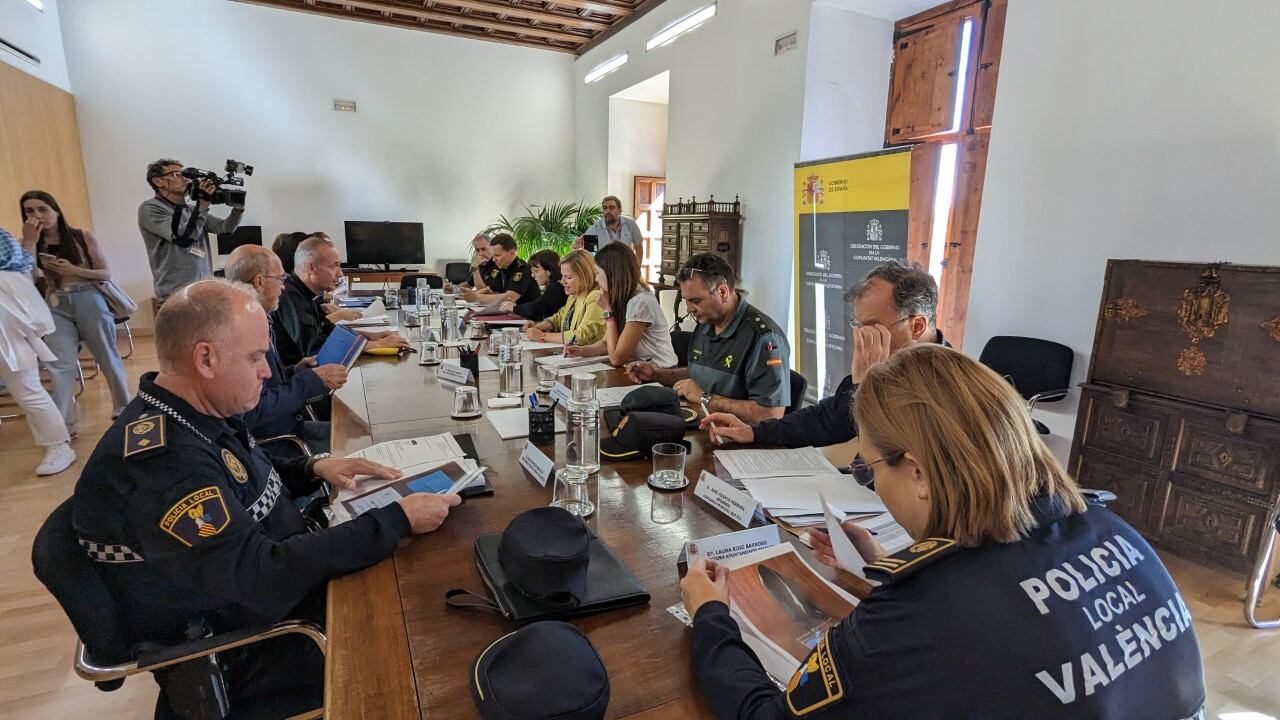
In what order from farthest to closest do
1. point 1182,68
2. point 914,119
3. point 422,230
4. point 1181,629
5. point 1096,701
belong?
point 422,230 < point 914,119 < point 1182,68 < point 1181,629 < point 1096,701

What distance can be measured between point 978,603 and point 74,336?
5.13 m

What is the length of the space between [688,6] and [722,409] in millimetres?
4823

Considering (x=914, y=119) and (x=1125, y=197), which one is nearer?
(x=1125, y=197)

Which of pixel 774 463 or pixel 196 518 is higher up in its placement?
pixel 196 518

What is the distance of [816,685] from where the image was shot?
2.29 ft

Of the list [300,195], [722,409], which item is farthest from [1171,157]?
[300,195]

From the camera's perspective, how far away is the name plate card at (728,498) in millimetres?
1235

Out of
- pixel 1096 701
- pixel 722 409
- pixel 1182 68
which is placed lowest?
pixel 722 409

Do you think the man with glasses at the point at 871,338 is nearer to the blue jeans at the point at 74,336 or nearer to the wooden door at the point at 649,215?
the blue jeans at the point at 74,336

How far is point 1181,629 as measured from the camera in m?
0.75

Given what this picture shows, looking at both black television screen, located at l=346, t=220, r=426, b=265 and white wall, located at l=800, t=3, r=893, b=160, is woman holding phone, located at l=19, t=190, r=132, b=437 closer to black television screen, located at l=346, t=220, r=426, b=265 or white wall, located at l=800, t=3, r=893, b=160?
black television screen, located at l=346, t=220, r=426, b=265

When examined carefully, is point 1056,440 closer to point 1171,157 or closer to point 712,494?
point 1171,157

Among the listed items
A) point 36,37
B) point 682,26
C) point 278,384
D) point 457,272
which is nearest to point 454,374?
Answer: point 278,384

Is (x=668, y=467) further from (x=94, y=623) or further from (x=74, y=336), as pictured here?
(x=74, y=336)
